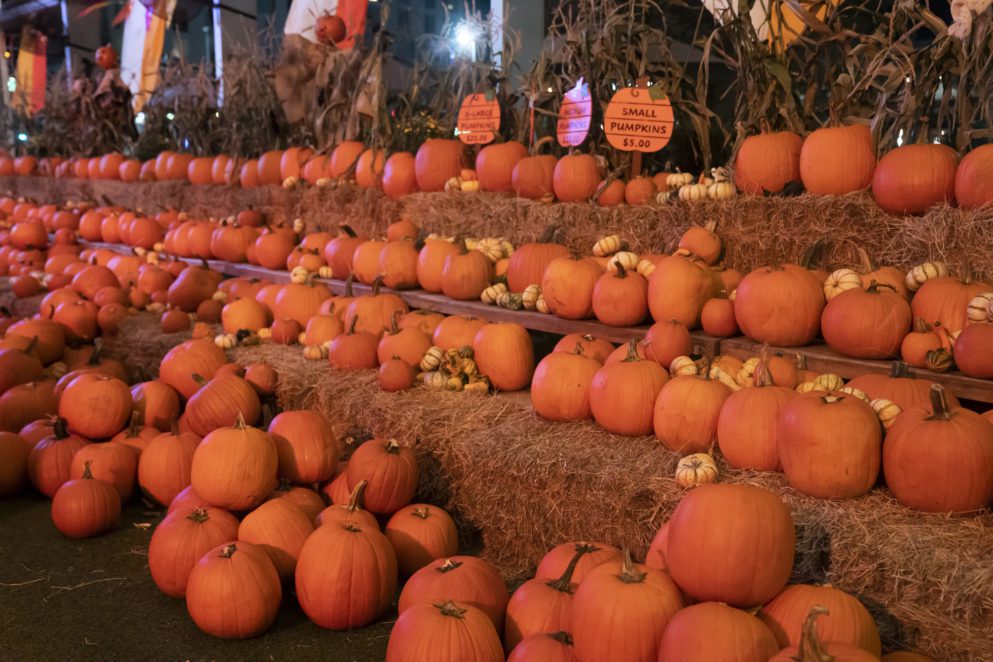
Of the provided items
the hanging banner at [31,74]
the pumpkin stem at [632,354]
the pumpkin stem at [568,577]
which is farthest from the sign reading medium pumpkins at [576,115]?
the hanging banner at [31,74]

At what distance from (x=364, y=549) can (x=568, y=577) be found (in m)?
0.60

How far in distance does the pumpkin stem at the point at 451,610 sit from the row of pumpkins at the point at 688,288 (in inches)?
54.6

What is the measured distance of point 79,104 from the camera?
855cm

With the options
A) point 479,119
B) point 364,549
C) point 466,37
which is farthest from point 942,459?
point 466,37

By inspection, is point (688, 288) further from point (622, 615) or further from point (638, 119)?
point (622, 615)

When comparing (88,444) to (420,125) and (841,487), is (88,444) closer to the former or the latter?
(841,487)

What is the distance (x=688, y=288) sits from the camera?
278 centimetres

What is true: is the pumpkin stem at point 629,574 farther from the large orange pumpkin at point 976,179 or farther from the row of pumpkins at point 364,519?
the large orange pumpkin at point 976,179

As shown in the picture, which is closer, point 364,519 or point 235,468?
point 364,519

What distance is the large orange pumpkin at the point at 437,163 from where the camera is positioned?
14.4ft

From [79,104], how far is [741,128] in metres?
7.71

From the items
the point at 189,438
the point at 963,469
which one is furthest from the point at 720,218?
the point at 189,438

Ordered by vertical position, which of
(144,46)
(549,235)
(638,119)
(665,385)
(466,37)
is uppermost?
(144,46)

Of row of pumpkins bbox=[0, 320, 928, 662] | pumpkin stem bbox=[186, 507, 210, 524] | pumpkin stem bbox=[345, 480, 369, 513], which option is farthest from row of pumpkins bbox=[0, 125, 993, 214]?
pumpkin stem bbox=[186, 507, 210, 524]
